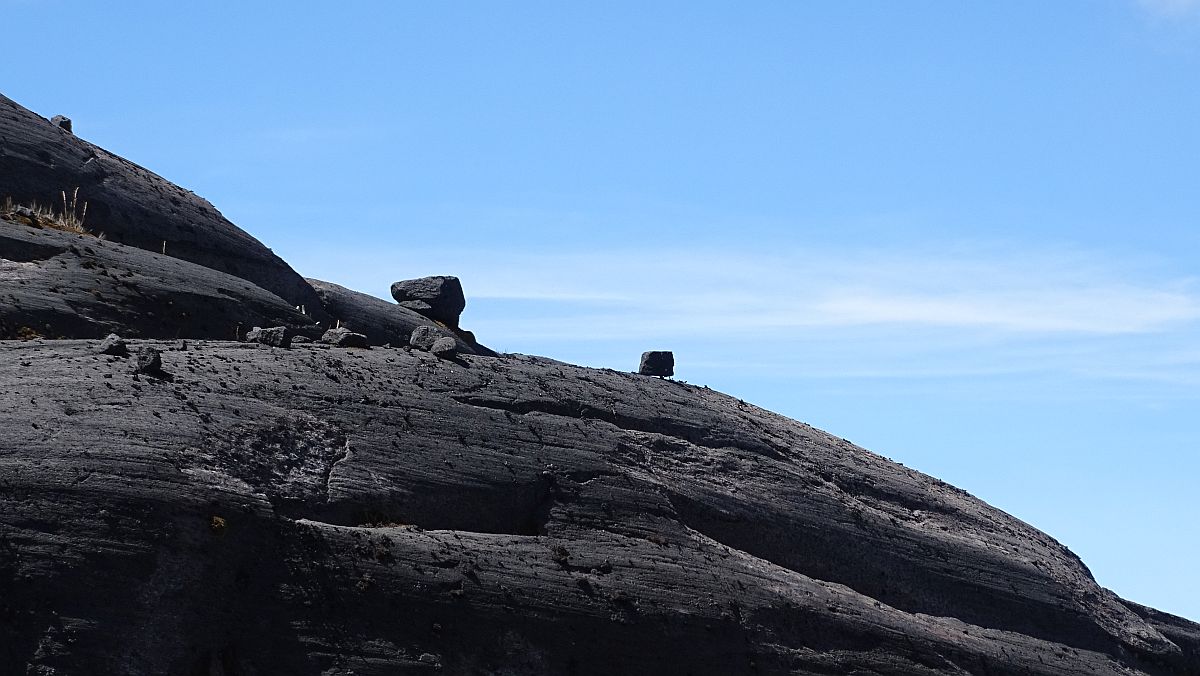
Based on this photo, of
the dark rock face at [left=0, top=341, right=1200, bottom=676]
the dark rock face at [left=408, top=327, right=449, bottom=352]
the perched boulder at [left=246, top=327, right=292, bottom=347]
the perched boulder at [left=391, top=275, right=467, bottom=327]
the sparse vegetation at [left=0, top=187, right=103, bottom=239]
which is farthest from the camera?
the perched boulder at [left=391, top=275, right=467, bottom=327]

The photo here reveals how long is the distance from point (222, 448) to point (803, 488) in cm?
1296

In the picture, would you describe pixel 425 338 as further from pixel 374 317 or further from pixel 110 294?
pixel 110 294

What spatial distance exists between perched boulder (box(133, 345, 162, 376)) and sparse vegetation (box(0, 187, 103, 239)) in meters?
7.81

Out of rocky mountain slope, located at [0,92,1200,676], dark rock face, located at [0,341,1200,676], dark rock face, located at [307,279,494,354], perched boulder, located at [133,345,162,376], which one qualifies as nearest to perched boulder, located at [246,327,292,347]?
rocky mountain slope, located at [0,92,1200,676]

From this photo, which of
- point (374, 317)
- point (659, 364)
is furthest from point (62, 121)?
point (659, 364)

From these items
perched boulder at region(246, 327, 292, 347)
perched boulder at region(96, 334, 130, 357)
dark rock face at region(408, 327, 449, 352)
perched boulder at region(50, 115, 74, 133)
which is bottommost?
perched boulder at region(96, 334, 130, 357)

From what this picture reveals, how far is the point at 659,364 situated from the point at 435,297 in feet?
24.2

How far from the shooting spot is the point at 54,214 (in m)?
32.8

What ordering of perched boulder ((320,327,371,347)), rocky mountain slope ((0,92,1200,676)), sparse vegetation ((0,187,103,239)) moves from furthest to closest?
sparse vegetation ((0,187,103,239)) < perched boulder ((320,327,371,347)) < rocky mountain slope ((0,92,1200,676))

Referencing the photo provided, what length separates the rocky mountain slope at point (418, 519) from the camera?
2169 cm

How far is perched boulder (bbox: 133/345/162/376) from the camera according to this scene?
81.0ft

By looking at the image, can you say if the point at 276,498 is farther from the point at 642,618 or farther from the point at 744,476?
the point at 744,476

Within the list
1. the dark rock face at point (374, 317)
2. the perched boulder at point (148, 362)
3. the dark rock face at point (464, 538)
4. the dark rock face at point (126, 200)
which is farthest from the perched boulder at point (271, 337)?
the dark rock face at point (374, 317)

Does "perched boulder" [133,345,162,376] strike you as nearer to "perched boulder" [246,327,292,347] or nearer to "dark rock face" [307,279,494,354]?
"perched boulder" [246,327,292,347]
